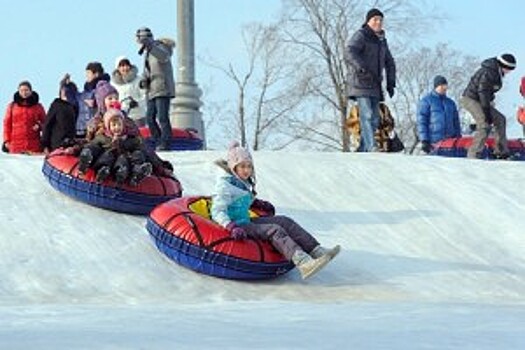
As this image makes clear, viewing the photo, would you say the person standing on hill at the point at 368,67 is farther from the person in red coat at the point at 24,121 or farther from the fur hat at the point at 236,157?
the fur hat at the point at 236,157

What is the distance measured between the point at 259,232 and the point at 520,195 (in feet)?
14.5

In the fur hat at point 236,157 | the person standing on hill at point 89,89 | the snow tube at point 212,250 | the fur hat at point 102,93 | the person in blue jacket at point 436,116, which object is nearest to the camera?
the snow tube at point 212,250

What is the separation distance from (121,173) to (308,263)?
2126mm

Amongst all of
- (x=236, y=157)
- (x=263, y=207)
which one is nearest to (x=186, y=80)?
(x=263, y=207)

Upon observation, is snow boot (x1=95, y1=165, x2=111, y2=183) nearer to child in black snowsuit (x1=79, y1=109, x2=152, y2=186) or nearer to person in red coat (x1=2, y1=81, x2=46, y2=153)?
child in black snowsuit (x1=79, y1=109, x2=152, y2=186)

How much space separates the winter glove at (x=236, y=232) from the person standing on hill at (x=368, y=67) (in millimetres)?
4661

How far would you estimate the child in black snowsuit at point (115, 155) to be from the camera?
989cm

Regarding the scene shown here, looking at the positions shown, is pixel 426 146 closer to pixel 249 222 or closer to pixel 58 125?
pixel 58 125

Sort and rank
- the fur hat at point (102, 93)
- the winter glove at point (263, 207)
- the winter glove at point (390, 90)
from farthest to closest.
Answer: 1. the winter glove at point (390, 90)
2. the fur hat at point (102, 93)
3. the winter glove at point (263, 207)

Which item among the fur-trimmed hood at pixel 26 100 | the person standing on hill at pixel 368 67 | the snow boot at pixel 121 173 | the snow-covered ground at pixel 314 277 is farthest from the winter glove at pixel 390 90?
the snow boot at pixel 121 173

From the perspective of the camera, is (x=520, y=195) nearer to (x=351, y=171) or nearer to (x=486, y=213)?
(x=486, y=213)

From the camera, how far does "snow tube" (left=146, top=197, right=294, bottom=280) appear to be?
8695 mm

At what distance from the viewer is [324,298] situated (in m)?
8.55

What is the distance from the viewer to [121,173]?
32.3 ft
